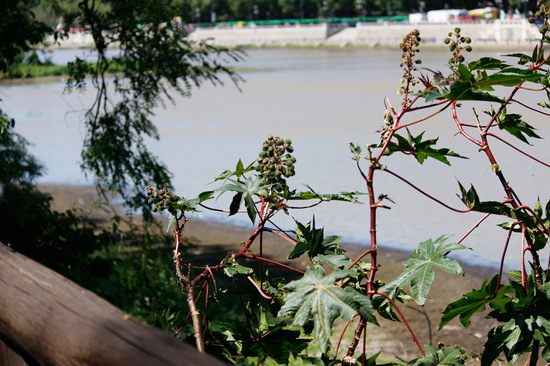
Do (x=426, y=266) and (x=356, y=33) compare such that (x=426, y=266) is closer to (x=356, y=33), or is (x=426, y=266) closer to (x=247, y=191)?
(x=247, y=191)

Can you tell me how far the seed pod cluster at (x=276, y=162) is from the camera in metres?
1.19

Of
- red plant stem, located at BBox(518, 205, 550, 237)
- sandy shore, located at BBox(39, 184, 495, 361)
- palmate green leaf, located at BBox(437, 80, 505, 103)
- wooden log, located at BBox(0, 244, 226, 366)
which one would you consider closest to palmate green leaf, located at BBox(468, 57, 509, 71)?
palmate green leaf, located at BBox(437, 80, 505, 103)

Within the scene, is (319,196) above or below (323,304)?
above

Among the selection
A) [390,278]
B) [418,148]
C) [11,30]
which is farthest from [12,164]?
[418,148]

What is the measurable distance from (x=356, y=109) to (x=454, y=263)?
1390 cm

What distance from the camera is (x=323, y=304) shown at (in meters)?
1.01

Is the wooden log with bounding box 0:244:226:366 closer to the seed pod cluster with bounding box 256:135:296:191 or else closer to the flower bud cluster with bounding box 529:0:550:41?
the seed pod cluster with bounding box 256:135:296:191

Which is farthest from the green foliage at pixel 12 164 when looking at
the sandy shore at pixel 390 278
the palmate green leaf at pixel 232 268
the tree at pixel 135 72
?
the palmate green leaf at pixel 232 268

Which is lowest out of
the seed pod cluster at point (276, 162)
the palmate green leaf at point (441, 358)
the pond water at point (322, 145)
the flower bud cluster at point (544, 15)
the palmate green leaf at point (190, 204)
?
the pond water at point (322, 145)

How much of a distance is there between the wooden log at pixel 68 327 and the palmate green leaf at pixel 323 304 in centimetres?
29

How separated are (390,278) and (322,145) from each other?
5.35m

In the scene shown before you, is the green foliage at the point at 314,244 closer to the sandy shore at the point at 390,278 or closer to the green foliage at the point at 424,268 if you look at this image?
the green foliage at the point at 424,268

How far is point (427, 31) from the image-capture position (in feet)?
87.9

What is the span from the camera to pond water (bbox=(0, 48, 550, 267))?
767 cm
